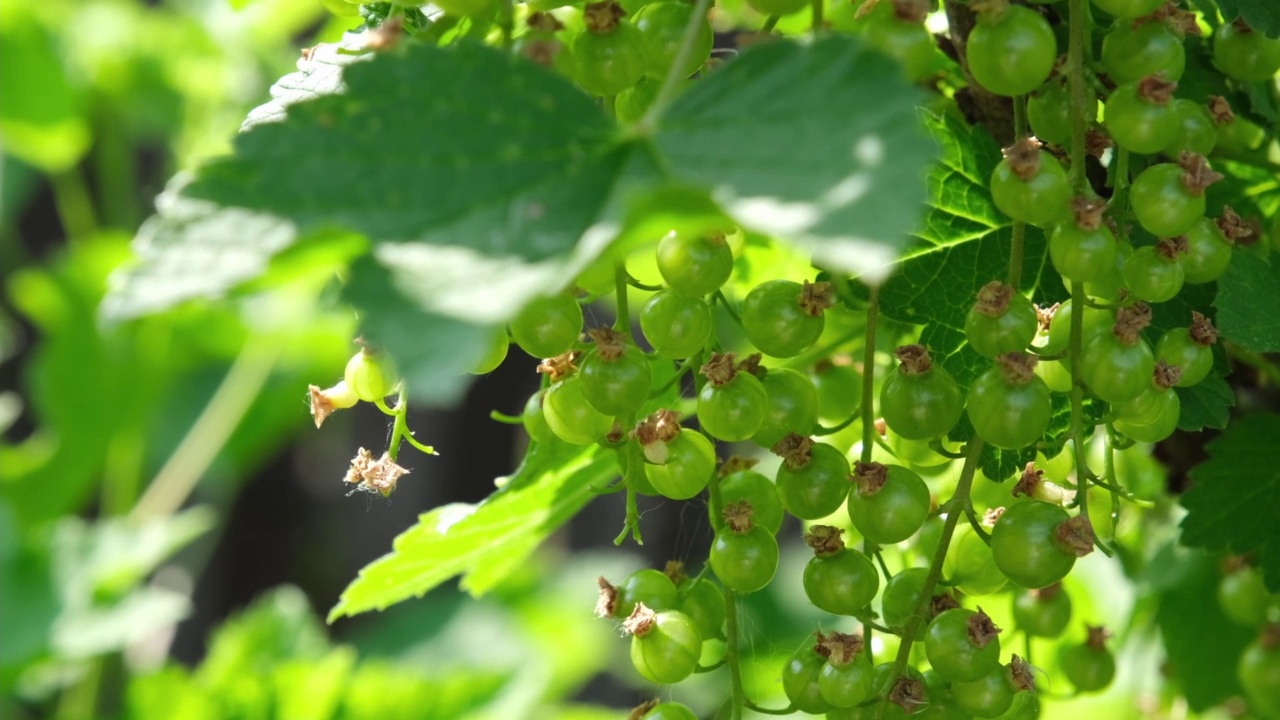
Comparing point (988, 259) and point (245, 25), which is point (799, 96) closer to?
point (988, 259)

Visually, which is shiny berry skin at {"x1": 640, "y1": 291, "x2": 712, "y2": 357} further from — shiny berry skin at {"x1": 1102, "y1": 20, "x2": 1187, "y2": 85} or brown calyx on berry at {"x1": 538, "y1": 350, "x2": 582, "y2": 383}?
shiny berry skin at {"x1": 1102, "y1": 20, "x2": 1187, "y2": 85}

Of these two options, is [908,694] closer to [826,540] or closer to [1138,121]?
[826,540]

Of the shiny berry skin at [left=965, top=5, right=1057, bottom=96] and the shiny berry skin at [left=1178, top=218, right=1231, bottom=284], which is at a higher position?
the shiny berry skin at [left=965, top=5, right=1057, bottom=96]

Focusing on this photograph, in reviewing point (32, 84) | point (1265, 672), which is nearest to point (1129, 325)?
point (1265, 672)

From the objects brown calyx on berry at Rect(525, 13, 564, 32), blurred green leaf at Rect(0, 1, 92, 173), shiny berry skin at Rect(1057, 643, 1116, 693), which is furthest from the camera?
blurred green leaf at Rect(0, 1, 92, 173)

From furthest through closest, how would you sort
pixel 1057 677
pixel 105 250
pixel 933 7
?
pixel 105 250 → pixel 1057 677 → pixel 933 7

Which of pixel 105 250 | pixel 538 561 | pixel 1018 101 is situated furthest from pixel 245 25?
pixel 1018 101

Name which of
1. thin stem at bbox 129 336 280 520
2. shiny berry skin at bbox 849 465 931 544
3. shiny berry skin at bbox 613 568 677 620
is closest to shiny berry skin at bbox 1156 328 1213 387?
shiny berry skin at bbox 849 465 931 544

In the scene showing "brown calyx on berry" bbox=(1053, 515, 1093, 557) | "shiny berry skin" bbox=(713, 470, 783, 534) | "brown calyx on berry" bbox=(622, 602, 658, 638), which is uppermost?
"brown calyx on berry" bbox=(1053, 515, 1093, 557)
